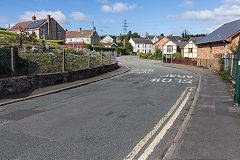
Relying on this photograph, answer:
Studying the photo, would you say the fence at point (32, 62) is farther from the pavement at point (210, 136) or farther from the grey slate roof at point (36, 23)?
the grey slate roof at point (36, 23)

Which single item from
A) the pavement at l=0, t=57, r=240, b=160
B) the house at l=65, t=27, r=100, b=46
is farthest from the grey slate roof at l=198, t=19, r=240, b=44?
the house at l=65, t=27, r=100, b=46

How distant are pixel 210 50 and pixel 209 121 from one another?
29.6m

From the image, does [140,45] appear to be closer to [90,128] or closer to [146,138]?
[90,128]

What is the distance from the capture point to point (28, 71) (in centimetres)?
1144

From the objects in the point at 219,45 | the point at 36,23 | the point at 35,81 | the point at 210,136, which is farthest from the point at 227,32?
the point at 36,23

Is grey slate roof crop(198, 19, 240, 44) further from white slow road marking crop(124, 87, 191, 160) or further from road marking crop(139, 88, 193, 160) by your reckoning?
white slow road marking crop(124, 87, 191, 160)

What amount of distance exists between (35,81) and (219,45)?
26181 millimetres

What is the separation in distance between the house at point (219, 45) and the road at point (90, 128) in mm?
16875

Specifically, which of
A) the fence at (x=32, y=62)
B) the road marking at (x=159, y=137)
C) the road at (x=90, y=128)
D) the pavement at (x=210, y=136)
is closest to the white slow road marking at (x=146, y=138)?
the road at (x=90, y=128)

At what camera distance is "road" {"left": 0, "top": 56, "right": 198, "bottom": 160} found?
415cm

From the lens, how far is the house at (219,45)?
84.9 feet

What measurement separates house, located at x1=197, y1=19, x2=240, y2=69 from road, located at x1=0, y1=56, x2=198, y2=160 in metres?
16.9

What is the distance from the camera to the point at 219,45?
28938 millimetres

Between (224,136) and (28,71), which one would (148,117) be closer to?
(224,136)
